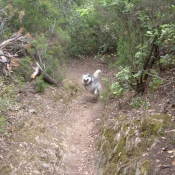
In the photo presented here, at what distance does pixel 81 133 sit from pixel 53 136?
1178 mm

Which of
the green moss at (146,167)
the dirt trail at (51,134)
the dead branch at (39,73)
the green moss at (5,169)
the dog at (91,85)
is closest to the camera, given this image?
the green moss at (146,167)

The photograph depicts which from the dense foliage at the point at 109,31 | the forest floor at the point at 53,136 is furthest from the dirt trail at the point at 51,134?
the dense foliage at the point at 109,31

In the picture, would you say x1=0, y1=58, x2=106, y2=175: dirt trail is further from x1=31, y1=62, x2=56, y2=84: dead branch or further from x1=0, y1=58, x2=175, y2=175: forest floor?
x1=31, y1=62, x2=56, y2=84: dead branch

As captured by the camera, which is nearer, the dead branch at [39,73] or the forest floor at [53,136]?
the forest floor at [53,136]

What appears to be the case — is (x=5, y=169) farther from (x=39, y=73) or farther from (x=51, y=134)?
(x=39, y=73)

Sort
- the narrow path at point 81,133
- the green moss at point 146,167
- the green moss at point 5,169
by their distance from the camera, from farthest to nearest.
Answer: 1. the narrow path at point 81,133
2. the green moss at point 5,169
3. the green moss at point 146,167

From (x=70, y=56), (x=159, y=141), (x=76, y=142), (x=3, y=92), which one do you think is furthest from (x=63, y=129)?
(x=70, y=56)

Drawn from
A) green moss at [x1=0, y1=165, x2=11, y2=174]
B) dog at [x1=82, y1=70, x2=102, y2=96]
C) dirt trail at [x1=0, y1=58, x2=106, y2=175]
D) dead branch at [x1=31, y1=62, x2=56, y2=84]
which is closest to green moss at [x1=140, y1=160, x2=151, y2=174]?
dirt trail at [x1=0, y1=58, x2=106, y2=175]

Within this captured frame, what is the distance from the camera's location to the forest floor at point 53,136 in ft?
18.9

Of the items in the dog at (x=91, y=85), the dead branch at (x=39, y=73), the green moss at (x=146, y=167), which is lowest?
the dog at (x=91, y=85)

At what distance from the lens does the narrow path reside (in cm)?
672

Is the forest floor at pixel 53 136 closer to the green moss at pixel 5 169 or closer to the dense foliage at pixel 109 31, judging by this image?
the green moss at pixel 5 169

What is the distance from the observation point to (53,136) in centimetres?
750

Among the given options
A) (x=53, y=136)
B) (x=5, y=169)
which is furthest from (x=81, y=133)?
(x=5, y=169)
